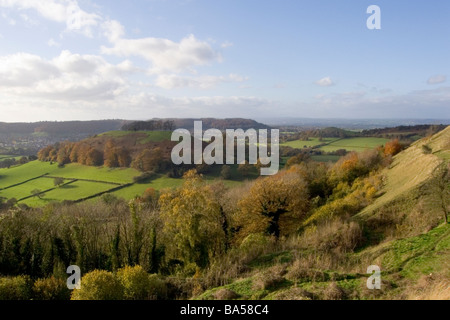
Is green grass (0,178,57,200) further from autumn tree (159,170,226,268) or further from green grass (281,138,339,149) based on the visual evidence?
green grass (281,138,339,149)

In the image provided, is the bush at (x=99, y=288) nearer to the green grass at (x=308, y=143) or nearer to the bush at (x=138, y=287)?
the bush at (x=138, y=287)

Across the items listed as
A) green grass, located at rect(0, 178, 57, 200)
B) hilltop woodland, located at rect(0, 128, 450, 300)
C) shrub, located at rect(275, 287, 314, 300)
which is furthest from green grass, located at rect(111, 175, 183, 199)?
shrub, located at rect(275, 287, 314, 300)

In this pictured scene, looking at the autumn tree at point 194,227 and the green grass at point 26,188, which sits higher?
the autumn tree at point 194,227

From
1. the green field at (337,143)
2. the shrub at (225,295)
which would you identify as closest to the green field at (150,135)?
the green field at (337,143)

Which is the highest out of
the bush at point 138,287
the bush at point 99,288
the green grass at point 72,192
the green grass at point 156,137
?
the green grass at point 156,137

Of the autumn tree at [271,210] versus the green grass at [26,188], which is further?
the green grass at [26,188]

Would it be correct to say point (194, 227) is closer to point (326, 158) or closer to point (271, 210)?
point (271, 210)
